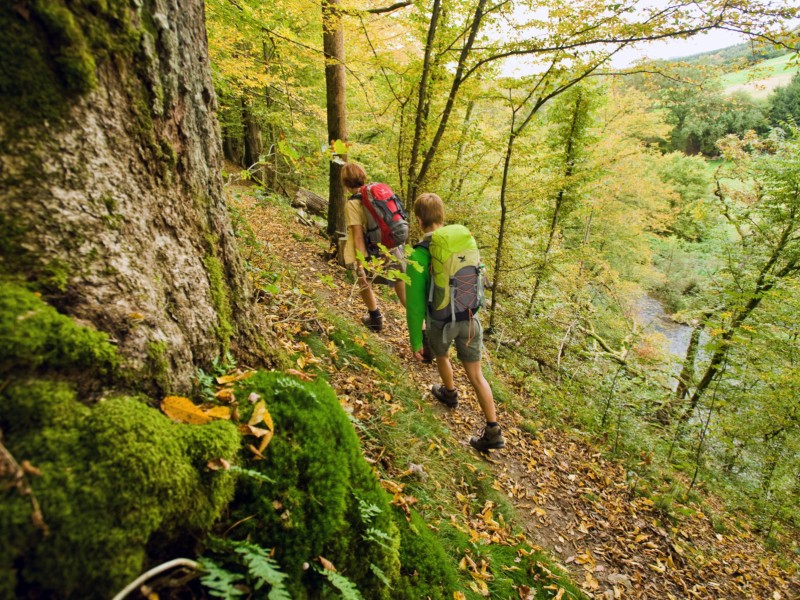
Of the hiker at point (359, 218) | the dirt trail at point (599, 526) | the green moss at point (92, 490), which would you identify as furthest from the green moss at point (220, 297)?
the hiker at point (359, 218)

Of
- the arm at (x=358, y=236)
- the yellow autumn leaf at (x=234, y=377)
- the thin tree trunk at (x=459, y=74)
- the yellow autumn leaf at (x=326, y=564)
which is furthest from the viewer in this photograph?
the thin tree trunk at (x=459, y=74)

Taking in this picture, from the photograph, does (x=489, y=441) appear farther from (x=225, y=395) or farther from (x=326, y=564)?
(x=225, y=395)

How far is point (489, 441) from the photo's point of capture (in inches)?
175

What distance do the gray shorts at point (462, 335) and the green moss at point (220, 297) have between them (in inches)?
93.6

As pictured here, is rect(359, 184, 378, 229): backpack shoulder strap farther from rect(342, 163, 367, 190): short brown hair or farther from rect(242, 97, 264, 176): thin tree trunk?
rect(242, 97, 264, 176): thin tree trunk

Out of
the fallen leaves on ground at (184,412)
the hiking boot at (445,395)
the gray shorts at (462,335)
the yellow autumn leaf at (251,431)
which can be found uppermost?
the fallen leaves on ground at (184,412)

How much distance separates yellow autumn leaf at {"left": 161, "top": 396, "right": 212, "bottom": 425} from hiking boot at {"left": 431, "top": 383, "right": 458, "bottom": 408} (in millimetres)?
3777

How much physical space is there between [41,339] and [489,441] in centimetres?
433

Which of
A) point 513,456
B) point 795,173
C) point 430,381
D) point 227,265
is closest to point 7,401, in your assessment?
point 227,265

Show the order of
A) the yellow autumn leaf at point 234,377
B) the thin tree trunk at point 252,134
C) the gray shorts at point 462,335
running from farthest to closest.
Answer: the thin tree trunk at point 252,134, the gray shorts at point 462,335, the yellow autumn leaf at point 234,377

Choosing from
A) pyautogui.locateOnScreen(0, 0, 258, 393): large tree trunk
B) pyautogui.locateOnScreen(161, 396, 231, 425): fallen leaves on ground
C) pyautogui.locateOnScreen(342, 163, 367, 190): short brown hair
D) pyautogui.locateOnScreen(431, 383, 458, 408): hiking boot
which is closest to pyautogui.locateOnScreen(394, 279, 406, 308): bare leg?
pyautogui.locateOnScreen(431, 383, 458, 408): hiking boot

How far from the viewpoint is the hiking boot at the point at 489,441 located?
4.41m

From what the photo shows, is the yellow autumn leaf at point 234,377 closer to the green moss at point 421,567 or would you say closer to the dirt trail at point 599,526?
the green moss at point 421,567

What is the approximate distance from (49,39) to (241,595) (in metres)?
2.01
